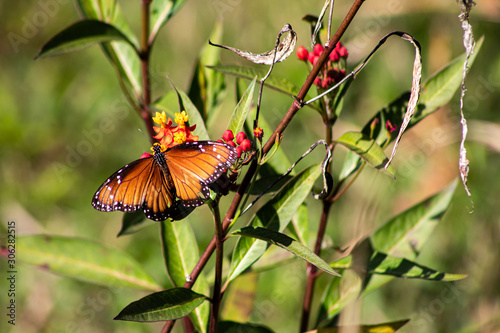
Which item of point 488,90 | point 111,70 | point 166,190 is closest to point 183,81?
point 111,70

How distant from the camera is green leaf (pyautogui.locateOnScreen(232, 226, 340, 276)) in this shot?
113cm

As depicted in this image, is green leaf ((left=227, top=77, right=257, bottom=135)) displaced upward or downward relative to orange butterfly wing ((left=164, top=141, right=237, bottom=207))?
upward

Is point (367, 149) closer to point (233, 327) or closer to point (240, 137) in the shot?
point (240, 137)

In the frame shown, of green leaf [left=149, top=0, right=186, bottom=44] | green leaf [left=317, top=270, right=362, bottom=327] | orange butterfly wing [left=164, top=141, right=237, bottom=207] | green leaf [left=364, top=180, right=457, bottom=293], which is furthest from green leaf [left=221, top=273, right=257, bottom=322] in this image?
green leaf [left=149, top=0, right=186, bottom=44]

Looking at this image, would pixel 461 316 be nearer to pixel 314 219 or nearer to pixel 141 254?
pixel 314 219

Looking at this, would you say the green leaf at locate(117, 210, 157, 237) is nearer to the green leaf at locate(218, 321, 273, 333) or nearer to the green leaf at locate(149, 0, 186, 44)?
the green leaf at locate(218, 321, 273, 333)

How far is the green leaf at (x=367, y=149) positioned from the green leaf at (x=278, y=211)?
13 cm

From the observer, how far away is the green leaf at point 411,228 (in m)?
1.72

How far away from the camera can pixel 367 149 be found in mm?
1374

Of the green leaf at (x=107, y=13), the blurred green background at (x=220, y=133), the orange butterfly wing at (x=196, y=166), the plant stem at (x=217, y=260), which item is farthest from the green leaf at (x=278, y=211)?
the blurred green background at (x=220, y=133)

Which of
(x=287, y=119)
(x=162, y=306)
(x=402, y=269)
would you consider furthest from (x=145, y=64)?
(x=402, y=269)

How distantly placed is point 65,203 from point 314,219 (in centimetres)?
193

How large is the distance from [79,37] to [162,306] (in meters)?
0.99

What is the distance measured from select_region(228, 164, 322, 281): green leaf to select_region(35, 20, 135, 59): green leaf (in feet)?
2.76
